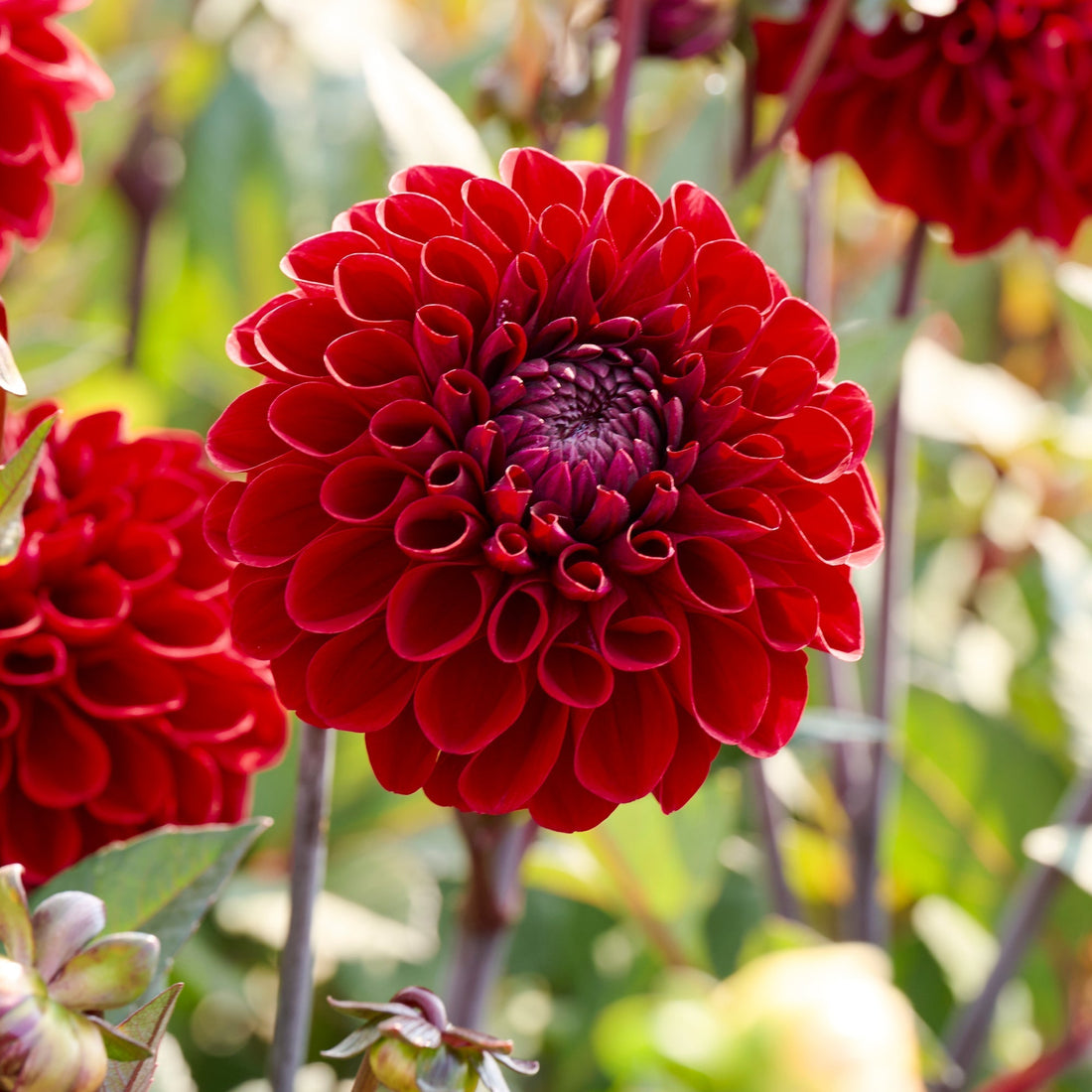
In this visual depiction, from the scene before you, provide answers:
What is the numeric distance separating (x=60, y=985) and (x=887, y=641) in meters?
0.44

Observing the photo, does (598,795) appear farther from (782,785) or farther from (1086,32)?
(782,785)

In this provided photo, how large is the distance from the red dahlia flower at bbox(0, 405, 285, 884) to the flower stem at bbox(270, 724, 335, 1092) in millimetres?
35

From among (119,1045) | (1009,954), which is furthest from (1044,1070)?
(119,1045)

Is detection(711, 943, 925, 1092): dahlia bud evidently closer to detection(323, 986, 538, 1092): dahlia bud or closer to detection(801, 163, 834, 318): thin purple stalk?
detection(323, 986, 538, 1092): dahlia bud

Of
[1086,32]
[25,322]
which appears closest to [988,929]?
[1086,32]

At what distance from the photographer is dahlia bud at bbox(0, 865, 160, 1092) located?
0.21 m

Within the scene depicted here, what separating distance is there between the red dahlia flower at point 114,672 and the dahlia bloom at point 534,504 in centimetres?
7

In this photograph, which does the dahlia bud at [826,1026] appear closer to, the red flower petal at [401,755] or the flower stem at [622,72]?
the red flower petal at [401,755]

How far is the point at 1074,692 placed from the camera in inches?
26.2

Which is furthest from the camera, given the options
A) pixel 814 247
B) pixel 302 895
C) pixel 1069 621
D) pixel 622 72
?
pixel 1069 621

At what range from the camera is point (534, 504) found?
298mm

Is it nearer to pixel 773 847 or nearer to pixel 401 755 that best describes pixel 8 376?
pixel 401 755

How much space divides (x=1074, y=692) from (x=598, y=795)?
1.50 ft

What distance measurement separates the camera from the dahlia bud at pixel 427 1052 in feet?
0.82
